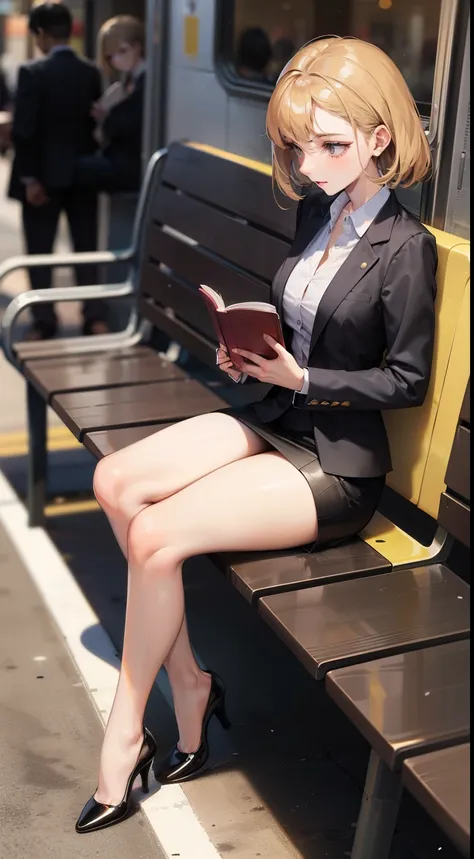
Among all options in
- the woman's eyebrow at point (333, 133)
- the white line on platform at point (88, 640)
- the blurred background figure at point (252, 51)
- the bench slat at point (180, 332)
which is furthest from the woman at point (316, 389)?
the blurred background figure at point (252, 51)

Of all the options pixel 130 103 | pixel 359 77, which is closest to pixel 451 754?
pixel 359 77

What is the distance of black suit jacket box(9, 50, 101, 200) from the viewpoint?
5746 mm

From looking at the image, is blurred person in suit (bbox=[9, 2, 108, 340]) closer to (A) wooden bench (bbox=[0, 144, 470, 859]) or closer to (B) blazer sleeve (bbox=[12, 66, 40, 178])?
(B) blazer sleeve (bbox=[12, 66, 40, 178])

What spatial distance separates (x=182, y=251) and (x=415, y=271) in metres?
1.48

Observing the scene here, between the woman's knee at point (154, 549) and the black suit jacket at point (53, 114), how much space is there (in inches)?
151

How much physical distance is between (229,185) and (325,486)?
140cm

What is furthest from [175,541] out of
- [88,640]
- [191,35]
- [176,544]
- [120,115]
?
[120,115]

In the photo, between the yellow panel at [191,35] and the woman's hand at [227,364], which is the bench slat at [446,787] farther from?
the yellow panel at [191,35]

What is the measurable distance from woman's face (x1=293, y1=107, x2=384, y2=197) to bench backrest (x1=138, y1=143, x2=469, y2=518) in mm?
264

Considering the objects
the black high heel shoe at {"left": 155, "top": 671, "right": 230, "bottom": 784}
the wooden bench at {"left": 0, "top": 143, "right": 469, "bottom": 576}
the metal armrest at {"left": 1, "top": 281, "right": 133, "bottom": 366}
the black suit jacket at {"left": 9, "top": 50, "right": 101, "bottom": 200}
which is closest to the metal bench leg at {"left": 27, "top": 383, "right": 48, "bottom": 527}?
the wooden bench at {"left": 0, "top": 143, "right": 469, "bottom": 576}

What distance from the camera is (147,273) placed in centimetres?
405

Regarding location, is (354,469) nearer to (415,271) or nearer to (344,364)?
(344,364)

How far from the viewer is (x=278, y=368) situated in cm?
239

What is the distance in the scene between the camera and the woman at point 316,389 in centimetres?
236
